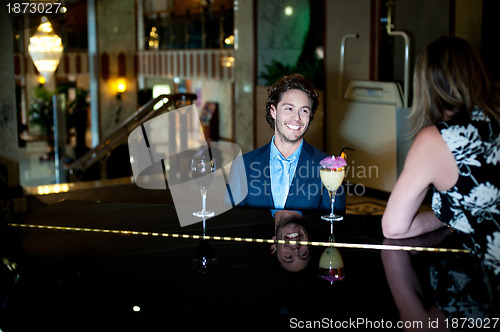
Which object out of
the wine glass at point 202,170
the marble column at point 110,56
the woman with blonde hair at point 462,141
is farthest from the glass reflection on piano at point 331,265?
the marble column at point 110,56

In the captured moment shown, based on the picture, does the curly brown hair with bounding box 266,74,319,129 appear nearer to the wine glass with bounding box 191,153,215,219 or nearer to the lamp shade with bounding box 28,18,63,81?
the wine glass with bounding box 191,153,215,219

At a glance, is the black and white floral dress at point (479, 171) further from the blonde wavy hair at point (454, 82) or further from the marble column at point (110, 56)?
the marble column at point (110, 56)

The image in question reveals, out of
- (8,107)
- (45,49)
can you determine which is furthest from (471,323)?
(45,49)

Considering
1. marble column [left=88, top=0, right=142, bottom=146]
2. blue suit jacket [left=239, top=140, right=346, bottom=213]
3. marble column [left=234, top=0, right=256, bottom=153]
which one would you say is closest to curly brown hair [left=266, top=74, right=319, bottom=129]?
blue suit jacket [left=239, top=140, right=346, bottom=213]

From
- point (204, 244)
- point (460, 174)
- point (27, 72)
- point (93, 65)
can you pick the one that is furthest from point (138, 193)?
point (27, 72)

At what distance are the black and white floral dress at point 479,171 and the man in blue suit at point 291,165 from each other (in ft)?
2.96

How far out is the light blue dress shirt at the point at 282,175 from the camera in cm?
244

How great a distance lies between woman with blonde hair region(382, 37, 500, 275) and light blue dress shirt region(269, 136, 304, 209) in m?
0.92

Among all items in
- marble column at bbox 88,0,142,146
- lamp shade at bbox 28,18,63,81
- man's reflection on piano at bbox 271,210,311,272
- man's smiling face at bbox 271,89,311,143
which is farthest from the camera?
marble column at bbox 88,0,142,146

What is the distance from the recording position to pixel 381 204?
5629mm

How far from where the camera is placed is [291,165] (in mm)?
2438

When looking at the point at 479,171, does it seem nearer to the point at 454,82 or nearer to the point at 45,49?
the point at 454,82

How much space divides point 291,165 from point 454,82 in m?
1.03

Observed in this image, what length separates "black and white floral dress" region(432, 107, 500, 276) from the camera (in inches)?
58.9
